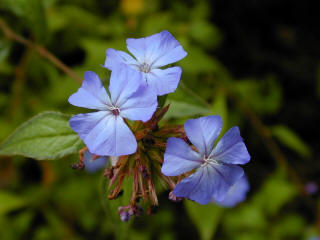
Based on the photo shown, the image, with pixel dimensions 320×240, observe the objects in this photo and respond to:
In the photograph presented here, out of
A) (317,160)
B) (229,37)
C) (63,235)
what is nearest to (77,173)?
(63,235)

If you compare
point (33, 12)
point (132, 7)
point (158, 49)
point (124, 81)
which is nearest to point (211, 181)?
point (124, 81)

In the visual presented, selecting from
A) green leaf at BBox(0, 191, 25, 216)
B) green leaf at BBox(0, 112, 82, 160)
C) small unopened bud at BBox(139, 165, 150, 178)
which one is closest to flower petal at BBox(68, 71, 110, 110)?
small unopened bud at BBox(139, 165, 150, 178)

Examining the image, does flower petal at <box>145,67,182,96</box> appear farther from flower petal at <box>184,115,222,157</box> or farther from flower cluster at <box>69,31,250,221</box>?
flower petal at <box>184,115,222,157</box>

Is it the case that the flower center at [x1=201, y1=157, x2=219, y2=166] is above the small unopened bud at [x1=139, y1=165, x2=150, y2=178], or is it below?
above

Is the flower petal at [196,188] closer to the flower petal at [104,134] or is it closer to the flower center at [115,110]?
the flower petal at [104,134]

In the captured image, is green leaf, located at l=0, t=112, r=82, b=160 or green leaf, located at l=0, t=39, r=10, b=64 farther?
green leaf, located at l=0, t=39, r=10, b=64

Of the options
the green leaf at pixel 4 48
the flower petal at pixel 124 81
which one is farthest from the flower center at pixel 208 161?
the green leaf at pixel 4 48

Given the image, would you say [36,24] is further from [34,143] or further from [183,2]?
[183,2]
